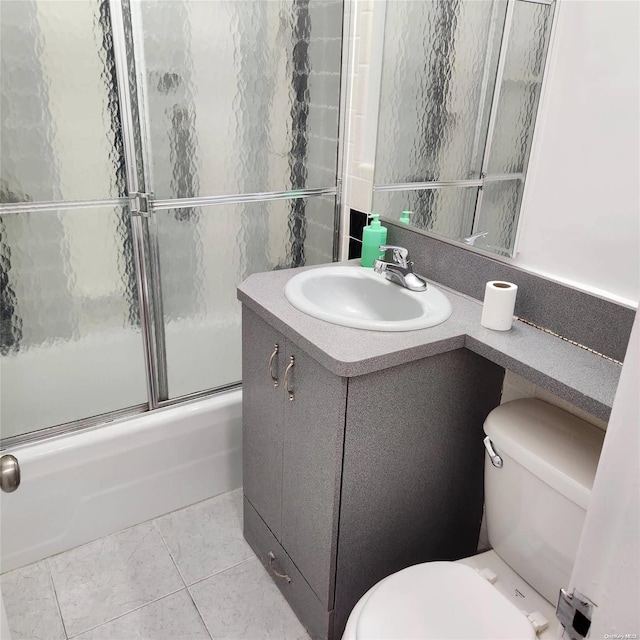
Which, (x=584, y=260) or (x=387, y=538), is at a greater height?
(x=584, y=260)

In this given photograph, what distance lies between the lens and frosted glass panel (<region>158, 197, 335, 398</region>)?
6.34 feet

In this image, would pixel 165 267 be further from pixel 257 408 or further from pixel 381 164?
pixel 381 164

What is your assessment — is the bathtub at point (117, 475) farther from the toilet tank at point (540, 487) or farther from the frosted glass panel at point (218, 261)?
the toilet tank at point (540, 487)

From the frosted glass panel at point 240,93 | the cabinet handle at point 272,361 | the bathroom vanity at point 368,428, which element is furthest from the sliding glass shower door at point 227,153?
the cabinet handle at point 272,361

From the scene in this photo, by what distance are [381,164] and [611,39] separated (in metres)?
0.83

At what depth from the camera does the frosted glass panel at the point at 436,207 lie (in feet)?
5.41

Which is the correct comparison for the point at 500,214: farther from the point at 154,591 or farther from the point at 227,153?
the point at 154,591

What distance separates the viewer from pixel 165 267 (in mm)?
1915

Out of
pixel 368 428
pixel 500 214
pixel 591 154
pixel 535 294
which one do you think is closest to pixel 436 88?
pixel 500 214

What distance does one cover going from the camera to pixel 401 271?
66.6 inches

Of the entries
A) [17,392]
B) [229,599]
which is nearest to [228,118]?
[17,392]

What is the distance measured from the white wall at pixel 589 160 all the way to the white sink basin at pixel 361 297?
263mm

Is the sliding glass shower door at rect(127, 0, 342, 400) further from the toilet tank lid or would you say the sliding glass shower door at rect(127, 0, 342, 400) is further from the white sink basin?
the toilet tank lid

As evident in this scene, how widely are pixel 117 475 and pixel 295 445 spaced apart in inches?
30.8
